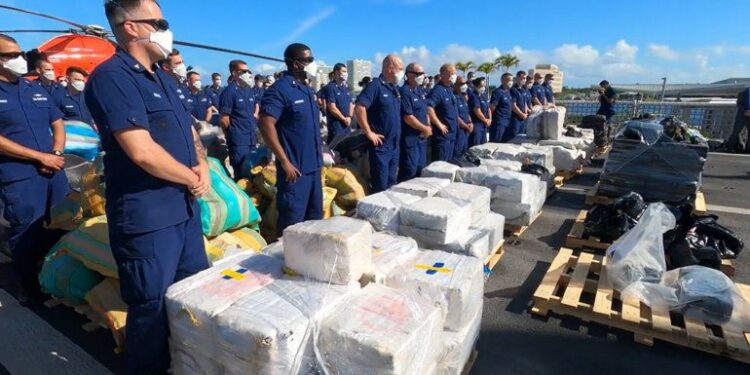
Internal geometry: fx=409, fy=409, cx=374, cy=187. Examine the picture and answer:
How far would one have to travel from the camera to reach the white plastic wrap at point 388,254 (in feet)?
6.77

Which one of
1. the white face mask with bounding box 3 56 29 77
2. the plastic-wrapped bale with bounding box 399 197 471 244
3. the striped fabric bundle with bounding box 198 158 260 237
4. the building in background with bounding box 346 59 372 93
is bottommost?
the plastic-wrapped bale with bounding box 399 197 471 244

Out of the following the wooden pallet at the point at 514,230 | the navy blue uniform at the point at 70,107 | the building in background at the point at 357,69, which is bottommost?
the wooden pallet at the point at 514,230

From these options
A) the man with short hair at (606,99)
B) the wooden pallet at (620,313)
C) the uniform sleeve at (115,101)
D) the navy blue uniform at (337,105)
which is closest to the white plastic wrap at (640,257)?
the wooden pallet at (620,313)

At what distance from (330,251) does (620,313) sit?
206cm

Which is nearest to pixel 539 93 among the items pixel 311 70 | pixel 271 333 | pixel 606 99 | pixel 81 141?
pixel 606 99

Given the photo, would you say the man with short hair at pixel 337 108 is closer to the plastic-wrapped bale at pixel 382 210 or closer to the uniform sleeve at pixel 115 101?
the plastic-wrapped bale at pixel 382 210

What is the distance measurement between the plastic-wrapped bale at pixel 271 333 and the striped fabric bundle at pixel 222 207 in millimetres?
1198

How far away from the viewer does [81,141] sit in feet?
13.8

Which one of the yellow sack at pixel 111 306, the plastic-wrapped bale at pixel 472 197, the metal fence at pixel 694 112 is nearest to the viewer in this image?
the yellow sack at pixel 111 306

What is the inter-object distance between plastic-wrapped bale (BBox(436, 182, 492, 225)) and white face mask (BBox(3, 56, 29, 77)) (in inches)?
125

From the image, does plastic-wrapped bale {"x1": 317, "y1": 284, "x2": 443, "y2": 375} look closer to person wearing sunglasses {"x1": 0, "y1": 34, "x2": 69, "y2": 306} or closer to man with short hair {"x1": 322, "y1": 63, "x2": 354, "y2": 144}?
person wearing sunglasses {"x1": 0, "y1": 34, "x2": 69, "y2": 306}

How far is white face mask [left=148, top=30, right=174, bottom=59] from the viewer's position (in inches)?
72.1

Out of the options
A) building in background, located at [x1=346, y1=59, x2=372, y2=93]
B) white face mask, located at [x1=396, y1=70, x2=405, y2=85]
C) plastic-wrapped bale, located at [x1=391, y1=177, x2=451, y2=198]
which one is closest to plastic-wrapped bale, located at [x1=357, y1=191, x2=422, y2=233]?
plastic-wrapped bale, located at [x1=391, y1=177, x2=451, y2=198]

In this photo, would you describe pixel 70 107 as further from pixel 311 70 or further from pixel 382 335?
pixel 382 335
